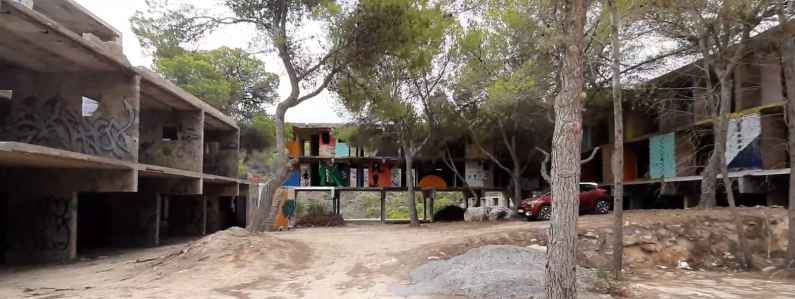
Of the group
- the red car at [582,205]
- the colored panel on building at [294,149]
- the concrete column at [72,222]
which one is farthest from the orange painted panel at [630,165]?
the concrete column at [72,222]

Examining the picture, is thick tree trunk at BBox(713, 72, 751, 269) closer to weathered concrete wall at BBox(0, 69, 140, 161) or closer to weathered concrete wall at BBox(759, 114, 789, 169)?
weathered concrete wall at BBox(759, 114, 789, 169)

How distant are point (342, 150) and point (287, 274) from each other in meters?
20.6

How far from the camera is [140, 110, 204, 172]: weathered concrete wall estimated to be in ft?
62.8

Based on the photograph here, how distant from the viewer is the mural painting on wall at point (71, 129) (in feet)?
46.0

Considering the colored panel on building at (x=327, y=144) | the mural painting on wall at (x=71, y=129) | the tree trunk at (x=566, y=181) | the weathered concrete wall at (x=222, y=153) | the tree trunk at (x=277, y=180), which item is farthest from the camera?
the colored panel on building at (x=327, y=144)

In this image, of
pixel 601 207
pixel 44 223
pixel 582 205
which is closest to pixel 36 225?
pixel 44 223

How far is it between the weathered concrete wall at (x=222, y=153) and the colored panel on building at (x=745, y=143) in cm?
1851

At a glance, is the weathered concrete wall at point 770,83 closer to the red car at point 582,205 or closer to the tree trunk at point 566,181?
the red car at point 582,205

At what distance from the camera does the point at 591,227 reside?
49.0 ft

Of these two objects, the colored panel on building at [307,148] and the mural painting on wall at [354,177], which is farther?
the colored panel on building at [307,148]

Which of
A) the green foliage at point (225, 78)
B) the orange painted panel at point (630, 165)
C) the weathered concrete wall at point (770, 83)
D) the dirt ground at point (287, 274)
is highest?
the green foliage at point (225, 78)

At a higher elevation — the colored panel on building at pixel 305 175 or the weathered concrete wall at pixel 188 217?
the colored panel on building at pixel 305 175

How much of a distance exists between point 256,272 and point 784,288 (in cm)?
1002

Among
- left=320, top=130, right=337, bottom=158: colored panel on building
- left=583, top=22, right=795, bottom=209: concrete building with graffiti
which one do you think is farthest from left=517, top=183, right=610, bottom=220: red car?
left=320, top=130, right=337, bottom=158: colored panel on building
